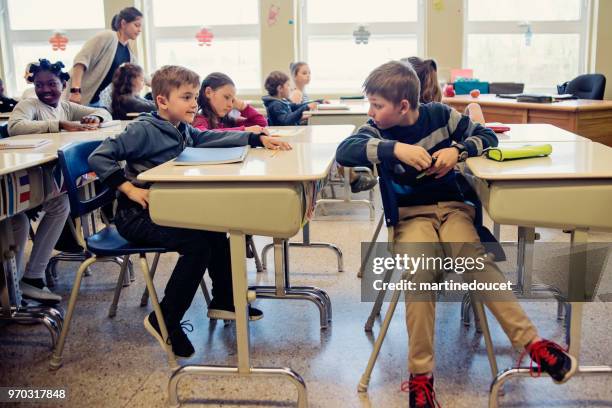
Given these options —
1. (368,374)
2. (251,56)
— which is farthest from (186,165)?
(251,56)

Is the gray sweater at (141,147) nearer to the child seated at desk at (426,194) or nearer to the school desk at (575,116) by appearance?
the child seated at desk at (426,194)

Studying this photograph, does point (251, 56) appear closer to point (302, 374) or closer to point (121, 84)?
point (121, 84)

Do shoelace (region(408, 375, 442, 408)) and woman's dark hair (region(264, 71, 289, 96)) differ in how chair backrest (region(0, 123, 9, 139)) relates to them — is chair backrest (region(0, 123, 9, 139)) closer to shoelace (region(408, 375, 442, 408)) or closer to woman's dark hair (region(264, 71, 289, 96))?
woman's dark hair (region(264, 71, 289, 96))

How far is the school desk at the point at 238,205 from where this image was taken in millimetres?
1670

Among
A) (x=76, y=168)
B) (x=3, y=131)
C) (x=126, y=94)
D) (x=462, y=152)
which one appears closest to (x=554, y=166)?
(x=462, y=152)

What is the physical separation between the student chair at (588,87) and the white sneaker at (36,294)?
14.5ft

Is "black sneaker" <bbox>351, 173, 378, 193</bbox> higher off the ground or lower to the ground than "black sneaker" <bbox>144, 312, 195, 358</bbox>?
higher

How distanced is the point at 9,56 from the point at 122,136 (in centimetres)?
562

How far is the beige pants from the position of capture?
166cm

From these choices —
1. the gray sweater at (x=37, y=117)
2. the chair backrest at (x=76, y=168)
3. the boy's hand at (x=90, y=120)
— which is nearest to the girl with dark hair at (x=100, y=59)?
the gray sweater at (x=37, y=117)

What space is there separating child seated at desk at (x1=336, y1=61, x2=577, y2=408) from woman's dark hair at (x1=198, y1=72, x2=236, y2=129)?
88 centimetres

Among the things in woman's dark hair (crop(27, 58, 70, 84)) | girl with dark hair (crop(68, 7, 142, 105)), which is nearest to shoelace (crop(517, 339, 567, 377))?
woman's dark hair (crop(27, 58, 70, 84))

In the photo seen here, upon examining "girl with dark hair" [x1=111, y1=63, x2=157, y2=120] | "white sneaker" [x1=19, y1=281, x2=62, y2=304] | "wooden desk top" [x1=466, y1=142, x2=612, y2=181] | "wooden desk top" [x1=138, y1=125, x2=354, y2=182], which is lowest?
"white sneaker" [x1=19, y1=281, x2=62, y2=304]

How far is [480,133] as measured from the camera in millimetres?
1969
